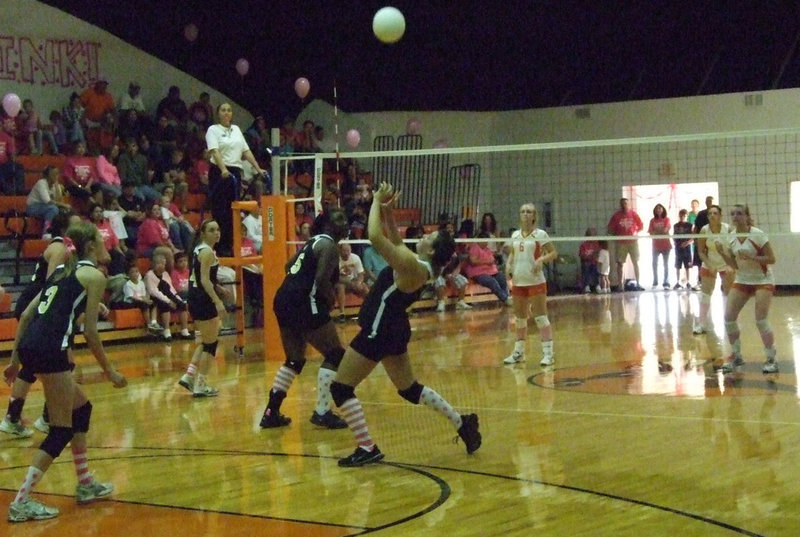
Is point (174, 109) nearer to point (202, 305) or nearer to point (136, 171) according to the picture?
point (136, 171)

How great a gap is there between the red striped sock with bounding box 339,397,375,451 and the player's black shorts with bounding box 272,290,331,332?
1.77m

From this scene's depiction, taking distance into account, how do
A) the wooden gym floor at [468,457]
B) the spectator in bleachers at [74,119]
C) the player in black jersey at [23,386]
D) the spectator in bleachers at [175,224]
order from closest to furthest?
the wooden gym floor at [468,457] → the player in black jersey at [23,386] → the spectator in bleachers at [175,224] → the spectator in bleachers at [74,119]

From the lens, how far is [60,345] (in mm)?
6723

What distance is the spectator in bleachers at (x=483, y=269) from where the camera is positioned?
23.2 meters

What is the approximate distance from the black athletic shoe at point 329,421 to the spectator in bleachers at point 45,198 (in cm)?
910

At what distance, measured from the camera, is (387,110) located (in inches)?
1053

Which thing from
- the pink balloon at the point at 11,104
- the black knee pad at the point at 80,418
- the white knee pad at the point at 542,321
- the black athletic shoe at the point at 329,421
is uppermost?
the pink balloon at the point at 11,104

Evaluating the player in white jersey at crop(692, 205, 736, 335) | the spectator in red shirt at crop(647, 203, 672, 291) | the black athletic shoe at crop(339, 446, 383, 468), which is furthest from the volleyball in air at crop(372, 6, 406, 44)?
the spectator in red shirt at crop(647, 203, 672, 291)

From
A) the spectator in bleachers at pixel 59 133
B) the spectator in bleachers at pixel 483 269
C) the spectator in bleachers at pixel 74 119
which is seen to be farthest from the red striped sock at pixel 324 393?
the spectator in bleachers at pixel 483 269

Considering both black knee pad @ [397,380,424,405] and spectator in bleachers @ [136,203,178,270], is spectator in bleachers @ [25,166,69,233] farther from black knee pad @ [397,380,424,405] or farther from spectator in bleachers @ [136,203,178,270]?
black knee pad @ [397,380,424,405]

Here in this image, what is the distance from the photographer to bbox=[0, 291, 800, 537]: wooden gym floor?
6.37 meters

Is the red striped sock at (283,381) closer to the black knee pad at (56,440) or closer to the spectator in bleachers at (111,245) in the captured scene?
the black knee pad at (56,440)

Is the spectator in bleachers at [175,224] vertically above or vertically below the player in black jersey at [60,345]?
above

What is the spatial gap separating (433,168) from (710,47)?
693cm
